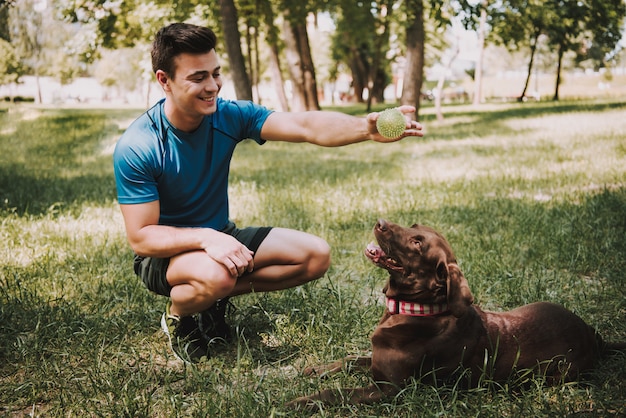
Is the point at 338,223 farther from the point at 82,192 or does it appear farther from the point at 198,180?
the point at 82,192

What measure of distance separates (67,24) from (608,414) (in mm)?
21852

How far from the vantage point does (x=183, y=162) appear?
3.49m

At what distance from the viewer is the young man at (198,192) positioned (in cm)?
328

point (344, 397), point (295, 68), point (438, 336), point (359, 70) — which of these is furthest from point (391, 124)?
point (359, 70)

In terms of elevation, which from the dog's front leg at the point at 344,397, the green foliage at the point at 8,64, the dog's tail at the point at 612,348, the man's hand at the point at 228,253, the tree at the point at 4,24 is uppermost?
the tree at the point at 4,24

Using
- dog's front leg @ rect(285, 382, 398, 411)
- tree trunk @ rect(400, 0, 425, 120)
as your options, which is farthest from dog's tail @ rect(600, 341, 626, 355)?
tree trunk @ rect(400, 0, 425, 120)

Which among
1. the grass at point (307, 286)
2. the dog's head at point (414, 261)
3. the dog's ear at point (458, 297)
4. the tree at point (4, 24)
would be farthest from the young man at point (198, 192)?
the tree at point (4, 24)

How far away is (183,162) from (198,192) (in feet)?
0.69

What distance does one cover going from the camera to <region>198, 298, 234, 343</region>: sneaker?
3602 mm

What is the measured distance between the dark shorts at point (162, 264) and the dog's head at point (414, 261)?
3.40 feet

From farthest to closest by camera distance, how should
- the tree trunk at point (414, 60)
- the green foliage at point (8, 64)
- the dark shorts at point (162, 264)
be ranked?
the tree trunk at point (414, 60)
the green foliage at point (8, 64)
the dark shorts at point (162, 264)

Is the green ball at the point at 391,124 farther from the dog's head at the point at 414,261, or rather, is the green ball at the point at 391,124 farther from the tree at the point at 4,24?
the tree at the point at 4,24

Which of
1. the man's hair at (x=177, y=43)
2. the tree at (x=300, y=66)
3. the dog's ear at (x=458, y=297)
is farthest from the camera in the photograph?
the tree at (x=300, y=66)

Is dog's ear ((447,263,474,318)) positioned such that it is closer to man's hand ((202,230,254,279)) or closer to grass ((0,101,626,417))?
grass ((0,101,626,417))
